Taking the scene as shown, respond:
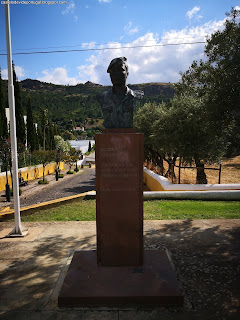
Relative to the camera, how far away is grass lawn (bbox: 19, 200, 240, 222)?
8.70 m

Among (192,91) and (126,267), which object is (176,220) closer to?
(126,267)

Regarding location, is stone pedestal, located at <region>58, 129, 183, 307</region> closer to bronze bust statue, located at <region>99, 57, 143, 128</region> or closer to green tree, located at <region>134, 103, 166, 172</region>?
bronze bust statue, located at <region>99, 57, 143, 128</region>

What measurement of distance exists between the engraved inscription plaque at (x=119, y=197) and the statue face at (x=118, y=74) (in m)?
1.11

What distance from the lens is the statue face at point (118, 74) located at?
16.7ft

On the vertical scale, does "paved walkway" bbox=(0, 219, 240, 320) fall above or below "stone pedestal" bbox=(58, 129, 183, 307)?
below

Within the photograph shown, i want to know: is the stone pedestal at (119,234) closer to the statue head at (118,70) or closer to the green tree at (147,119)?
the statue head at (118,70)

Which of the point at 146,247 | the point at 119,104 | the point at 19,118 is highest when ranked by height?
the point at 19,118

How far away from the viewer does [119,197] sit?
470 cm

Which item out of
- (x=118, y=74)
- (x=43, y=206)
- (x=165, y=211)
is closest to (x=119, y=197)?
(x=118, y=74)

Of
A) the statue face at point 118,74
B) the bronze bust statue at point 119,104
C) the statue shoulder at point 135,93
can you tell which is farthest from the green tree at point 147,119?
the statue face at point 118,74

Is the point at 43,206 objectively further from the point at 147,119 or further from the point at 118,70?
the point at 147,119

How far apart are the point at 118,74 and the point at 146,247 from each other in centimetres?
434

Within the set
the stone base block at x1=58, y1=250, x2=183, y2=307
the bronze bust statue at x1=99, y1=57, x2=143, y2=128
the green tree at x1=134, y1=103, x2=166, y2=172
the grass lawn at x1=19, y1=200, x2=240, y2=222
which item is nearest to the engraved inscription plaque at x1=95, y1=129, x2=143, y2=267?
the stone base block at x1=58, y1=250, x2=183, y2=307

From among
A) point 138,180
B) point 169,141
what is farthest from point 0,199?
point 138,180
